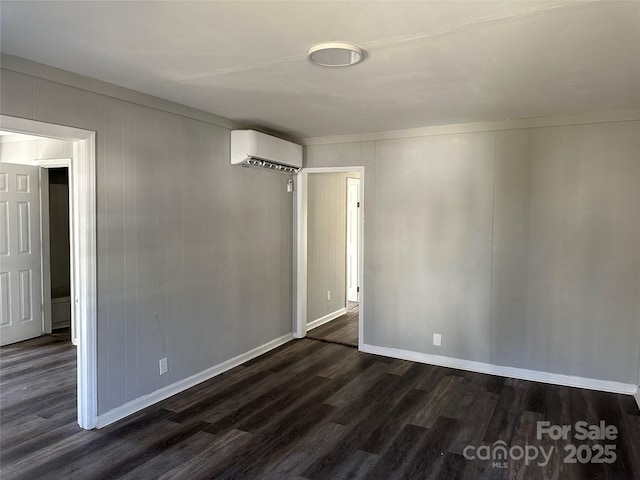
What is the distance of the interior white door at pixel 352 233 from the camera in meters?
6.98

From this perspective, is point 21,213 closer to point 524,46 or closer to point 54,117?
point 54,117

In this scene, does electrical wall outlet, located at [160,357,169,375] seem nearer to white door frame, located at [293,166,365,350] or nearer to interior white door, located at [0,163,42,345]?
white door frame, located at [293,166,365,350]

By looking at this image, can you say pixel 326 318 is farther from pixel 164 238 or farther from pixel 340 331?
pixel 164 238

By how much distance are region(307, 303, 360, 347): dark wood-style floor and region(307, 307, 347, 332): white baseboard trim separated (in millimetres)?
46

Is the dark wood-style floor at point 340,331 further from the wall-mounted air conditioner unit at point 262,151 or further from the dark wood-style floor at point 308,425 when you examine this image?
the wall-mounted air conditioner unit at point 262,151

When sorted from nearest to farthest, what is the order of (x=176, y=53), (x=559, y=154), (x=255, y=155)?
1. (x=176, y=53)
2. (x=559, y=154)
3. (x=255, y=155)

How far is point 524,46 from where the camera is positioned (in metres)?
2.24

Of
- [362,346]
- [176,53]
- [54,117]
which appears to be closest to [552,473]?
[362,346]

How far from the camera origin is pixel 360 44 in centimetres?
221

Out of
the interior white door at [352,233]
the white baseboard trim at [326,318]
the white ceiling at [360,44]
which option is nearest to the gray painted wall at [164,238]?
the white ceiling at [360,44]

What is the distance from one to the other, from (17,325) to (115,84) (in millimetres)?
3460

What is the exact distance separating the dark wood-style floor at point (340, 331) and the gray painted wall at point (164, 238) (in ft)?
3.04

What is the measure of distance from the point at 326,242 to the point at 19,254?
370 centimetres

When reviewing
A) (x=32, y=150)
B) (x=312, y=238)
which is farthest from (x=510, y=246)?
(x=32, y=150)
